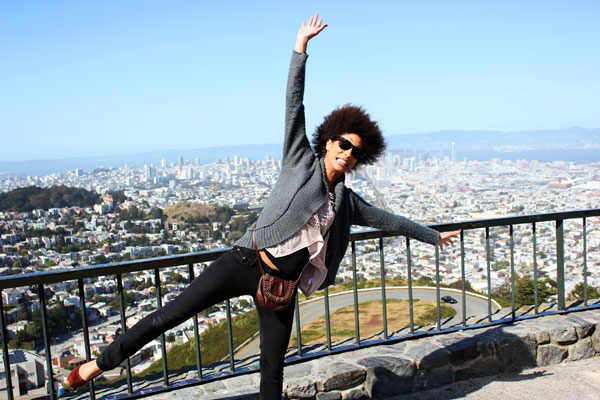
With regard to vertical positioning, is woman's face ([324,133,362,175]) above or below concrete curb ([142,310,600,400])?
above

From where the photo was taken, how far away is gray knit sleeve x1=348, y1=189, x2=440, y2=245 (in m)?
2.87

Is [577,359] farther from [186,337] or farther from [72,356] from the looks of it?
[72,356]

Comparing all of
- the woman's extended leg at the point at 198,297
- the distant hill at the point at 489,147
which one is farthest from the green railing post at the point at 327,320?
the distant hill at the point at 489,147

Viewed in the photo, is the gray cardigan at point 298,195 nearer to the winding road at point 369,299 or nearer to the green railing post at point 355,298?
the green railing post at point 355,298

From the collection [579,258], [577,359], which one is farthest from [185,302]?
[579,258]

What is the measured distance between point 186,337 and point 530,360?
10.7 ft

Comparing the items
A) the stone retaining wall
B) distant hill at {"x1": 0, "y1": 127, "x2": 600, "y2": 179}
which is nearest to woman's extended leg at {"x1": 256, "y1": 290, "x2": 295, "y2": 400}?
the stone retaining wall

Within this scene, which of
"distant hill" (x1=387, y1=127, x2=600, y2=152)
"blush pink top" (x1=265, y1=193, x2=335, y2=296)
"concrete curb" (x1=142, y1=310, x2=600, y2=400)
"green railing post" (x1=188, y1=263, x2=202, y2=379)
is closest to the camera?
"blush pink top" (x1=265, y1=193, x2=335, y2=296)

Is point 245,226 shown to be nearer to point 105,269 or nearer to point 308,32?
point 105,269

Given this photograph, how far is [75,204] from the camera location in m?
23.9

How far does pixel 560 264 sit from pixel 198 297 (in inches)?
136

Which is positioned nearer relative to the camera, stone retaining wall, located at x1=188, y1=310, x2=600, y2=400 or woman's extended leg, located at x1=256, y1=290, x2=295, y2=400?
woman's extended leg, located at x1=256, y1=290, x2=295, y2=400

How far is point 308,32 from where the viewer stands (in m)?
2.49

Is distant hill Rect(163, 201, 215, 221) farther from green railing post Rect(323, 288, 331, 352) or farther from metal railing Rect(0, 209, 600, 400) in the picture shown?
green railing post Rect(323, 288, 331, 352)
